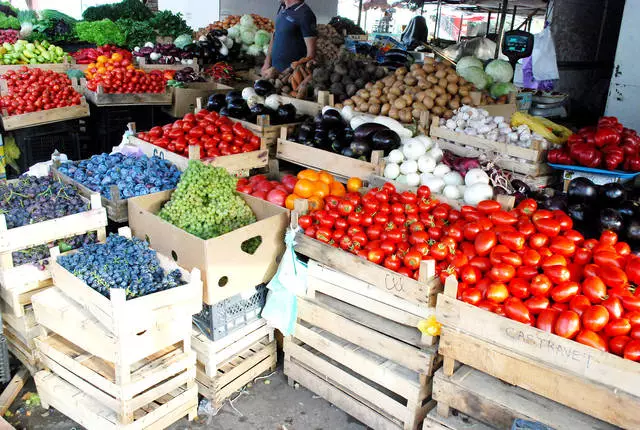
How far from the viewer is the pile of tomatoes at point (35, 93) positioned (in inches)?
228

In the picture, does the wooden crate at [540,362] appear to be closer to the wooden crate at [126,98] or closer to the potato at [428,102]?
the potato at [428,102]

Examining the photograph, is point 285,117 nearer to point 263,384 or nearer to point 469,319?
point 263,384

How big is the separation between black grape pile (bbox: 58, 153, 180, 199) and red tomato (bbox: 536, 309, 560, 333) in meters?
2.67

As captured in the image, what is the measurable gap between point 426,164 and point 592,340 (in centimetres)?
184

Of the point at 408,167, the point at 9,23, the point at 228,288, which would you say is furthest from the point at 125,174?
the point at 9,23

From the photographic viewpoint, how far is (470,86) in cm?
498

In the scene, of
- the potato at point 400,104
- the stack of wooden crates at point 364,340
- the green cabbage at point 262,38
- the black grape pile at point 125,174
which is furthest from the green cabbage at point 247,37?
the stack of wooden crates at point 364,340

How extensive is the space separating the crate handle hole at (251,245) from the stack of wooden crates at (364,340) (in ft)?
0.85

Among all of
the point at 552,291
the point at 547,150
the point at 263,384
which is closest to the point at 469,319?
the point at 552,291

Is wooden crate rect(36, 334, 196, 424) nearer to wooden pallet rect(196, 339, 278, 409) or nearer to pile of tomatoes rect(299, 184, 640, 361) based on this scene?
wooden pallet rect(196, 339, 278, 409)

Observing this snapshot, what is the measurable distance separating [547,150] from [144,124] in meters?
4.88

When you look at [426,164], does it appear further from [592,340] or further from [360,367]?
[592,340]

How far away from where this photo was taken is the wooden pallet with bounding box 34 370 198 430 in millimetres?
2857

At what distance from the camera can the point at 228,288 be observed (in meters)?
3.21
